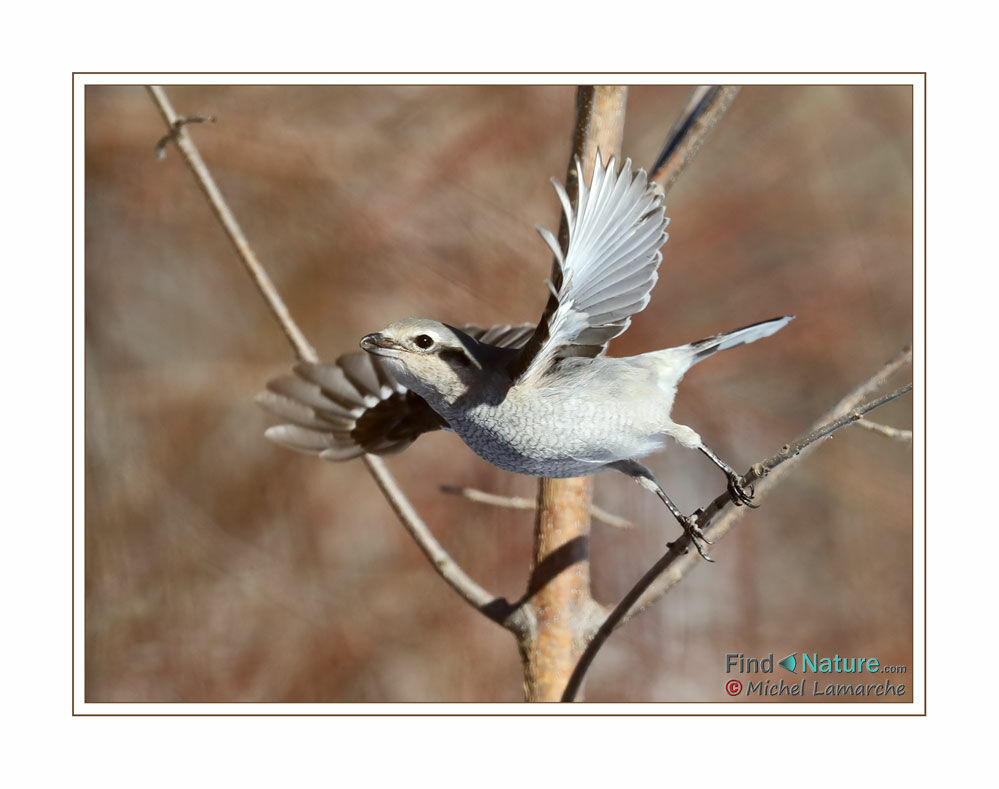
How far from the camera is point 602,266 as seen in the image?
3.12ft

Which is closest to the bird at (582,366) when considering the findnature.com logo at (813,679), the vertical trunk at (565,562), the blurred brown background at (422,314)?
the vertical trunk at (565,562)

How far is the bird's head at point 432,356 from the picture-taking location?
3.38ft

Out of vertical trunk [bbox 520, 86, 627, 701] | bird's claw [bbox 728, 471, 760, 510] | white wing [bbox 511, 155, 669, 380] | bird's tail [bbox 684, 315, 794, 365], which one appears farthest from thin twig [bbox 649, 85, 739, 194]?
bird's claw [bbox 728, 471, 760, 510]

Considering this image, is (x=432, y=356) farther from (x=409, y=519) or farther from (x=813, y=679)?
(x=813, y=679)

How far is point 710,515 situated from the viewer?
0.99 m

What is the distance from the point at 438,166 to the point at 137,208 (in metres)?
0.72

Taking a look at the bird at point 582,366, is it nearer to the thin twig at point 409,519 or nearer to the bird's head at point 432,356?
the bird's head at point 432,356

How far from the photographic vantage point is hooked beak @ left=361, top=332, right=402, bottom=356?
101 cm

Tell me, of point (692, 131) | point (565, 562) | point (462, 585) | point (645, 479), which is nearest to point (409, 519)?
point (462, 585)

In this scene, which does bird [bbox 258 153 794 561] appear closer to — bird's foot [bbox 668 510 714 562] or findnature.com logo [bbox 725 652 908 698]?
bird's foot [bbox 668 510 714 562]

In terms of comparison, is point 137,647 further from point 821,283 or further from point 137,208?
point 821,283

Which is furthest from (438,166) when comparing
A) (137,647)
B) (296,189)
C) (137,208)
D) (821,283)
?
(137,647)

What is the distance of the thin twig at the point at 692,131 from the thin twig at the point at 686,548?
429mm

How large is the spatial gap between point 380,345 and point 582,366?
9.7 inches
